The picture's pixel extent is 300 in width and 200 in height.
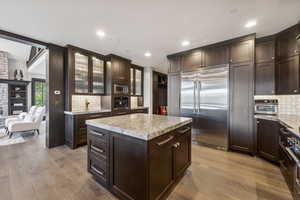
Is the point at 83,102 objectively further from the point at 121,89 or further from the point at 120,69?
the point at 120,69

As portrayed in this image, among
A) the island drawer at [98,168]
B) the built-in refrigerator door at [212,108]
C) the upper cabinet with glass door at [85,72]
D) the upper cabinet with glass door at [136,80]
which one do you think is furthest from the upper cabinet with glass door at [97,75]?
the built-in refrigerator door at [212,108]

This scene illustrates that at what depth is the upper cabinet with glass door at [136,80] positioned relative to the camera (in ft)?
18.6

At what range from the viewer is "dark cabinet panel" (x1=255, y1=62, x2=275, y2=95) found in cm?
275

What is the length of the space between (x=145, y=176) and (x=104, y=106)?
11.9 ft

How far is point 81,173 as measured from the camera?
7.19 ft

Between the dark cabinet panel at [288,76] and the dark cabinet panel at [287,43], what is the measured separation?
115mm

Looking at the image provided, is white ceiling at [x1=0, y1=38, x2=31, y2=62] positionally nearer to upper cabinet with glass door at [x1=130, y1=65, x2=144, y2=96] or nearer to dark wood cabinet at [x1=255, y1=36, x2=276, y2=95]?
upper cabinet with glass door at [x1=130, y1=65, x2=144, y2=96]

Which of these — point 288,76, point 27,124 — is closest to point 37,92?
point 27,124

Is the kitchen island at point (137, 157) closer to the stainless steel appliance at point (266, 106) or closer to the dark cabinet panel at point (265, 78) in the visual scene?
the stainless steel appliance at point (266, 106)

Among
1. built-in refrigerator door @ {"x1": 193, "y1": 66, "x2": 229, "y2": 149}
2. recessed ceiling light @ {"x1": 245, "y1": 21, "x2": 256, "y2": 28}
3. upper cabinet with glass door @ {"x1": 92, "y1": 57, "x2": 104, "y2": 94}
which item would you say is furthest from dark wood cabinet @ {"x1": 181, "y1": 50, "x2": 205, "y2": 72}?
upper cabinet with glass door @ {"x1": 92, "y1": 57, "x2": 104, "y2": 94}

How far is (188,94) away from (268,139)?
195cm

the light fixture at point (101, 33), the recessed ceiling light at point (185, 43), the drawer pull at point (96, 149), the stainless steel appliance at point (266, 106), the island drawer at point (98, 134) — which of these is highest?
the light fixture at point (101, 33)

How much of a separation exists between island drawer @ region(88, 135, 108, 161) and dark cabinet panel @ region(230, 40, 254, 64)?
3.34 m

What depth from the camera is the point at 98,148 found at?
180 centimetres
